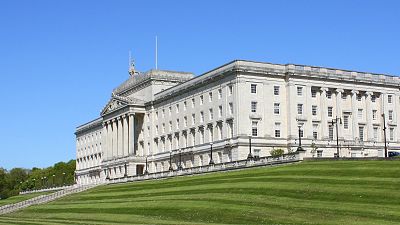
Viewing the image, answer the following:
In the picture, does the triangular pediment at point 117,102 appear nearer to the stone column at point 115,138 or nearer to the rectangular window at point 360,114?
the stone column at point 115,138

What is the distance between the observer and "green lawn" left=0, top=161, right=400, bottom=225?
157 feet

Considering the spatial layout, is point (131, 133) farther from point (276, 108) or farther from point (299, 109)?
point (299, 109)

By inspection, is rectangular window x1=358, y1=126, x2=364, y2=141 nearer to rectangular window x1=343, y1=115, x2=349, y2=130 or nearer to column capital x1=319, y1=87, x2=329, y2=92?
rectangular window x1=343, y1=115, x2=349, y2=130

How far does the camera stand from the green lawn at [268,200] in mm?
47969

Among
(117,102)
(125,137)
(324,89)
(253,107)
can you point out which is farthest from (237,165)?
(117,102)

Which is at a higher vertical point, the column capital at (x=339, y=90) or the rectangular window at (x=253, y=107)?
the column capital at (x=339, y=90)

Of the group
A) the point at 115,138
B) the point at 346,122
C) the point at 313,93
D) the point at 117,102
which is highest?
the point at 117,102

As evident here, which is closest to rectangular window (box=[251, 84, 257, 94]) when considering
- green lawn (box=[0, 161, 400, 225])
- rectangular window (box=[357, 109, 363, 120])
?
rectangular window (box=[357, 109, 363, 120])

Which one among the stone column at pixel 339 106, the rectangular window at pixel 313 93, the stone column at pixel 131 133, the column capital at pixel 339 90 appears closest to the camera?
the rectangular window at pixel 313 93

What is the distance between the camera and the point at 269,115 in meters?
112

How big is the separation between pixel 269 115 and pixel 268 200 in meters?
56.6

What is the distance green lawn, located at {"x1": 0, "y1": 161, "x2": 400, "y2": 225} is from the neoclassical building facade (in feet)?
101

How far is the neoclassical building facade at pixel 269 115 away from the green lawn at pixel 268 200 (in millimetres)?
30699

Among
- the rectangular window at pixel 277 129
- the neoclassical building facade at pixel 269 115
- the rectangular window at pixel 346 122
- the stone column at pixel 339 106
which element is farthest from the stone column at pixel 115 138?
the rectangular window at pixel 346 122
